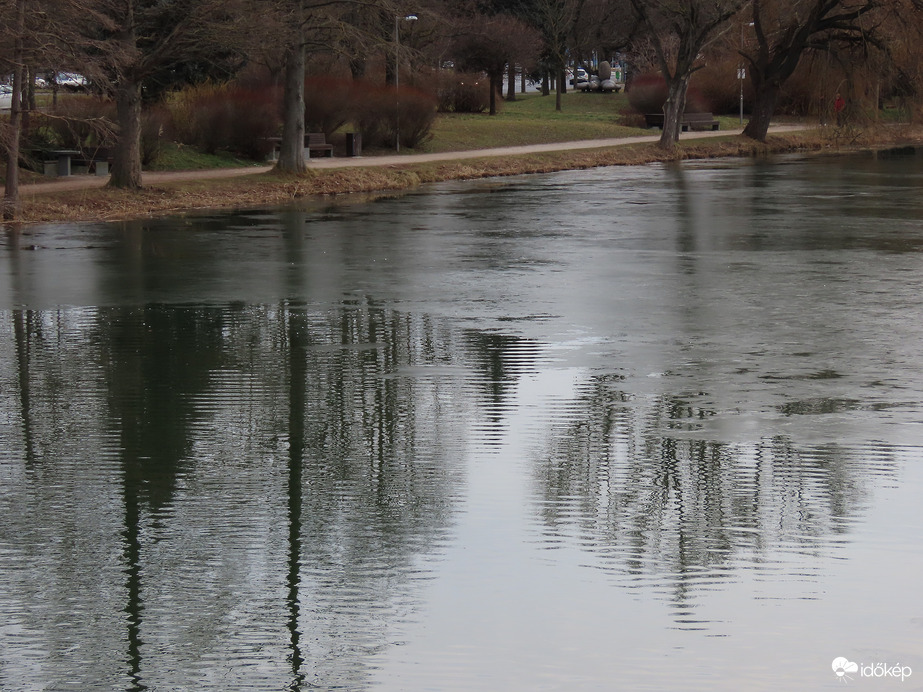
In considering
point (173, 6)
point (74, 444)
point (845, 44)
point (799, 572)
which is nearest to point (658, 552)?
point (799, 572)

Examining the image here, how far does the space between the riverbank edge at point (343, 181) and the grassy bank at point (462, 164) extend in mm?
22

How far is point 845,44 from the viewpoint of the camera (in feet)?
160

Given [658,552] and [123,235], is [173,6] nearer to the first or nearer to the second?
[123,235]

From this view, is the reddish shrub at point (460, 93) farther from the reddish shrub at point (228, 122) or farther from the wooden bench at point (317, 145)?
the reddish shrub at point (228, 122)

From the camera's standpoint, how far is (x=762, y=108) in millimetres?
50688

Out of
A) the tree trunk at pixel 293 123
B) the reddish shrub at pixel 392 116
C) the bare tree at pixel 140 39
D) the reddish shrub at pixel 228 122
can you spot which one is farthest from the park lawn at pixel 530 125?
the bare tree at pixel 140 39

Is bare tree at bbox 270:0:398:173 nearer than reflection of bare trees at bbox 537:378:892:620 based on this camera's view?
No

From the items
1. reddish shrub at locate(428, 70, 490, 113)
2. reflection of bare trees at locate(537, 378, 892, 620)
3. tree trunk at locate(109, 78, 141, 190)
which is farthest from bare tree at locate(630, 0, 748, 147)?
reflection of bare trees at locate(537, 378, 892, 620)

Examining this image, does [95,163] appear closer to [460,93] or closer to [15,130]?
[15,130]

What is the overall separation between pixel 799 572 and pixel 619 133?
4805cm

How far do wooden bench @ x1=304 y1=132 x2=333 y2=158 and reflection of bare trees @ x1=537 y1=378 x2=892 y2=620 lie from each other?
3058 centimetres

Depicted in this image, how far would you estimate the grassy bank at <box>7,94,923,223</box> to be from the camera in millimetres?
27828

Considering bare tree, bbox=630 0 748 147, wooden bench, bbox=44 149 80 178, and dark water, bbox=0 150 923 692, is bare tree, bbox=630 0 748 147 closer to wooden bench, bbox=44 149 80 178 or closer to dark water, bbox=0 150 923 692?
wooden bench, bbox=44 149 80 178

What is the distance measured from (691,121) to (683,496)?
5097cm
